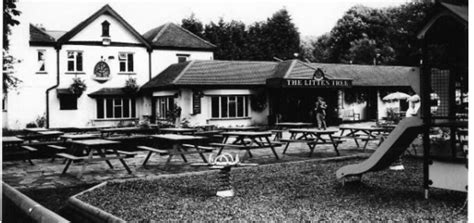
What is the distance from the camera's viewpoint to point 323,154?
13.7 metres

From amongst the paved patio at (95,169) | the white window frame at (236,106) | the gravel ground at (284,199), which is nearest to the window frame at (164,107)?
the white window frame at (236,106)

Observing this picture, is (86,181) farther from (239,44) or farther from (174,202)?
(239,44)

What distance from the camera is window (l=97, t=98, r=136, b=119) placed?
27.8 metres

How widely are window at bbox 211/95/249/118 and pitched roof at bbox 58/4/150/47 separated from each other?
652 centimetres

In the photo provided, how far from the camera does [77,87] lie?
26.5 m

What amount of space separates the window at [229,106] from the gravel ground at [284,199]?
16114 millimetres

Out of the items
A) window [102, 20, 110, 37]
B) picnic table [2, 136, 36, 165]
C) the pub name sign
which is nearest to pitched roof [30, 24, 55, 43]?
window [102, 20, 110, 37]

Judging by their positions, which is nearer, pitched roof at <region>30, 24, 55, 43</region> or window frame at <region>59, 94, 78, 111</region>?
pitched roof at <region>30, 24, 55, 43</region>

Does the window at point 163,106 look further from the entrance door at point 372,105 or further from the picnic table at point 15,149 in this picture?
the entrance door at point 372,105

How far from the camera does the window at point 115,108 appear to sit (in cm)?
2777

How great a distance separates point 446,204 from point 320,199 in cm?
176

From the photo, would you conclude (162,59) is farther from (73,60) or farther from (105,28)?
(73,60)

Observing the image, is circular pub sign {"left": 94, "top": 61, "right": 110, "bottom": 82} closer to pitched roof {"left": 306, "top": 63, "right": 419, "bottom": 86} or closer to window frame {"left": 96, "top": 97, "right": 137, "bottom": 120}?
window frame {"left": 96, "top": 97, "right": 137, "bottom": 120}

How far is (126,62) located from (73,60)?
3.07 m
